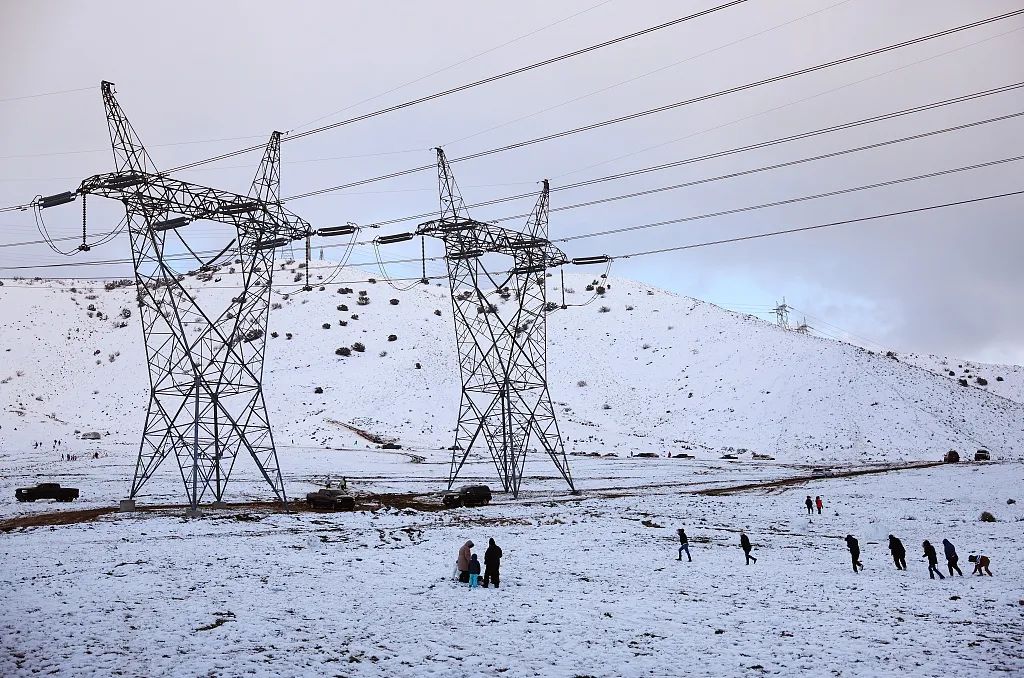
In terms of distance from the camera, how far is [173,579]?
75.2 feet

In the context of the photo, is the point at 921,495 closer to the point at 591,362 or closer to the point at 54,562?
the point at 54,562

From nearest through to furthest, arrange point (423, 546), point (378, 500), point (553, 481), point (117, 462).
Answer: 1. point (423, 546)
2. point (378, 500)
3. point (553, 481)
4. point (117, 462)

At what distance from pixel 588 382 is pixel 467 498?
2861 inches

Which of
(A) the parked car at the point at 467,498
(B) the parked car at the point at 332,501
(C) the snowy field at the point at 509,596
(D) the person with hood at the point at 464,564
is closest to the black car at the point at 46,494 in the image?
(C) the snowy field at the point at 509,596

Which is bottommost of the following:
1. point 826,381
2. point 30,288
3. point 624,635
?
point 624,635

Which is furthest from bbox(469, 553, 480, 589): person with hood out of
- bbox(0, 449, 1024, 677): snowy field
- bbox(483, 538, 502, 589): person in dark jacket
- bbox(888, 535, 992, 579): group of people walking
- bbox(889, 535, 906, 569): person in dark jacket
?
bbox(889, 535, 906, 569): person in dark jacket

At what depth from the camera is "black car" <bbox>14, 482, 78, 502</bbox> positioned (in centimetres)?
4050

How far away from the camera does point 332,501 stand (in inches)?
1540

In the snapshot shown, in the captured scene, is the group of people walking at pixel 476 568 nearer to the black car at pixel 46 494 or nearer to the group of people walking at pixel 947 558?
the group of people walking at pixel 947 558

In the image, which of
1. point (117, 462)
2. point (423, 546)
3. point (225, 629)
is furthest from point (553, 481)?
point (225, 629)

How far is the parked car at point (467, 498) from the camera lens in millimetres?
41938

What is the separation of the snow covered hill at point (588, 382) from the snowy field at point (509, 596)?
48891mm

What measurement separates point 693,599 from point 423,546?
36.2ft

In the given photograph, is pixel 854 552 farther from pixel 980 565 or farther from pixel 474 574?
pixel 474 574
